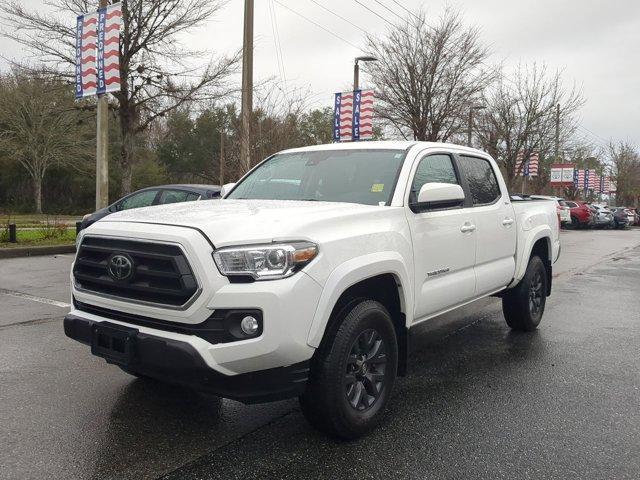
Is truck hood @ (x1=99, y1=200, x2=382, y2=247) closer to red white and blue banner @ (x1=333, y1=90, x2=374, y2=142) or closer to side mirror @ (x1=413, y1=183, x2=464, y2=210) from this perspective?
side mirror @ (x1=413, y1=183, x2=464, y2=210)

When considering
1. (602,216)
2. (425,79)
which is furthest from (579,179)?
(425,79)

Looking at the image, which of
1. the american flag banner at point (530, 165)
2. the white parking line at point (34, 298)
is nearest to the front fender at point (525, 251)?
the white parking line at point (34, 298)

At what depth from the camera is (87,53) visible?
13.2 metres

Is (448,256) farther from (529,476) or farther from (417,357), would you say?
(529,476)

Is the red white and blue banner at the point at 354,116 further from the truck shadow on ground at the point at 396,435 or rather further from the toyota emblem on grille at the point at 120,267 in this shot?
the toyota emblem on grille at the point at 120,267

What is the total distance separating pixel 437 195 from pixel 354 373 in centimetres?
131

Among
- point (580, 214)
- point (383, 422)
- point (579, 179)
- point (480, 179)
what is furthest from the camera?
point (579, 179)

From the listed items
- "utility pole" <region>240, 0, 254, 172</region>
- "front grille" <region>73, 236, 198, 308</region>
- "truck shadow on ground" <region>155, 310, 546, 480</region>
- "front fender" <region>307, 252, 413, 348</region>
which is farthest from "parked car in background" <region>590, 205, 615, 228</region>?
"front grille" <region>73, 236, 198, 308</region>

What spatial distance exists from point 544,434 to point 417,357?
1752mm

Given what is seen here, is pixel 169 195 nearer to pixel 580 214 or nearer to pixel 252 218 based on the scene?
pixel 252 218

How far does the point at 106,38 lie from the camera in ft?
42.2

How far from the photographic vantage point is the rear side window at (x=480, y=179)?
4.95 meters

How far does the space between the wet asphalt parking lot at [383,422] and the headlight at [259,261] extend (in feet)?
3.44

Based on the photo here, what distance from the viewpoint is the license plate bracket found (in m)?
2.98
